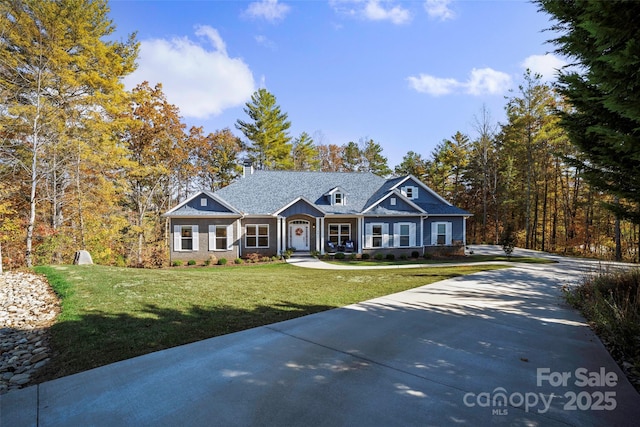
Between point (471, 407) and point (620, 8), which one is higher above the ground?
point (620, 8)

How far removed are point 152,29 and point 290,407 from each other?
44.1ft

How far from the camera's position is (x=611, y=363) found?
3889 mm

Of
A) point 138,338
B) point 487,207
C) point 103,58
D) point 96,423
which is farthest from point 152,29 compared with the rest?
point 487,207

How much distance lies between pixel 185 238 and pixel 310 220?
8081mm

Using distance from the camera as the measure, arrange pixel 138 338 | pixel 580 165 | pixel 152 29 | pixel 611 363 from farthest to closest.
Result: 1. pixel 152 29
2. pixel 580 165
3. pixel 138 338
4. pixel 611 363

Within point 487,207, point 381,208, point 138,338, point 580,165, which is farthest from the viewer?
point 487,207

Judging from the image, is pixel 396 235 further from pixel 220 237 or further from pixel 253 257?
pixel 220 237

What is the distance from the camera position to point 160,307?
20.6 feet

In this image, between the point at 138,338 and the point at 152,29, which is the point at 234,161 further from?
the point at 138,338

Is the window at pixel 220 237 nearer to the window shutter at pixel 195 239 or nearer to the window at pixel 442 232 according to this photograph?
the window shutter at pixel 195 239

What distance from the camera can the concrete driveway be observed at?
108 inches

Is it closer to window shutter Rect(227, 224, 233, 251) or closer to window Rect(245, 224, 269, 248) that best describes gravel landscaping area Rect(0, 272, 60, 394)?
window shutter Rect(227, 224, 233, 251)

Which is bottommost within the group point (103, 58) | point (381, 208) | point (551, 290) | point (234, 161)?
point (551, 290)

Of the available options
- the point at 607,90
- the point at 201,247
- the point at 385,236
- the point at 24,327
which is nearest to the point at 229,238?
the point at 201,247
